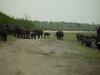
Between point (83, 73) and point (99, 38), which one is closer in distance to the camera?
point (83, 73)

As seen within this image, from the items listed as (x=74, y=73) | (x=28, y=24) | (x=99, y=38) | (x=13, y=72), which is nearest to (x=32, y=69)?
(x=13, y=72)

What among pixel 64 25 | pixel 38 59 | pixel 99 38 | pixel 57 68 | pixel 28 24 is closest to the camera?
pixel 57 68

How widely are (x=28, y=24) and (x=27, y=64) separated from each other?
2181 cm

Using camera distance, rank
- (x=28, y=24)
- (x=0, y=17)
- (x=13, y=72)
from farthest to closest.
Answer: (x=28, y=24) < (x=0, y=17) < (x=13, y=72)

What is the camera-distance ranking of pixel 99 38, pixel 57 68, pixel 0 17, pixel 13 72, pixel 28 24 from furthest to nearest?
1. pixel 28 24
2. pixel 0 17
3. pixel 99 38
4. pixel 57 68
5. pixel 13 72

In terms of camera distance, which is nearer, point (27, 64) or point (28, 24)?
point (27, 64)

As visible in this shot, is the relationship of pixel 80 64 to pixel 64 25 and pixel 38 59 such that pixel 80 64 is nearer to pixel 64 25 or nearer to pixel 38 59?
pixel 38 59

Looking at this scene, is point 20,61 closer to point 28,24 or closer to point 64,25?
point 28,24

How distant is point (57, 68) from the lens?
7137mm

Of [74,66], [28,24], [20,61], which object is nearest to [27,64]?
[20,61]

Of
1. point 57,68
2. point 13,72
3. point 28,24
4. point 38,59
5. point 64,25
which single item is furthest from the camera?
point 64,25

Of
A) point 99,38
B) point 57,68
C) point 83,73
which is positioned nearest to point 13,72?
point 57,68

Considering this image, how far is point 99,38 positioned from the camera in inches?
560

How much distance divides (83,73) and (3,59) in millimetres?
2564
